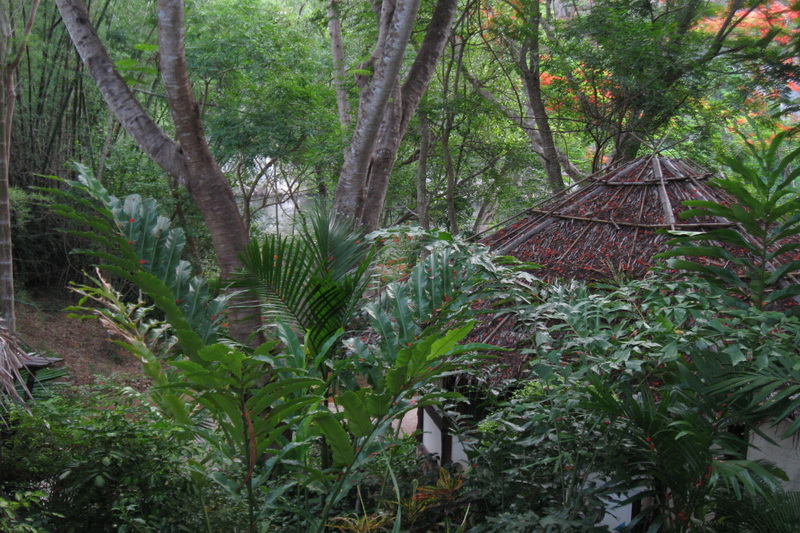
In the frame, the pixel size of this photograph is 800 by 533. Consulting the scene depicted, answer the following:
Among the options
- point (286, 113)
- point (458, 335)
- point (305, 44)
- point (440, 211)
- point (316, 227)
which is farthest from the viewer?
point (440, 211)

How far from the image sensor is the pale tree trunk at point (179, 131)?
13.4 ft

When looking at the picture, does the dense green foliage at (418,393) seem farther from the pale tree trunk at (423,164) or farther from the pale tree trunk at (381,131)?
the pale tree trunk at (423,164)

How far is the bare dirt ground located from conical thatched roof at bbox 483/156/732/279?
20.1ft

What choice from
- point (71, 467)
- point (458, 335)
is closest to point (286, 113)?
point (71, 467)

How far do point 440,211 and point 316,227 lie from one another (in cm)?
851

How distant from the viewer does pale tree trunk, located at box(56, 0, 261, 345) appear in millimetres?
4086

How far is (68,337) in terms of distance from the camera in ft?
29.3

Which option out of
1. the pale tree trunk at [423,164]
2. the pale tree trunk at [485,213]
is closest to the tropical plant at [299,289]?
the pale tree trunk at [423,164]

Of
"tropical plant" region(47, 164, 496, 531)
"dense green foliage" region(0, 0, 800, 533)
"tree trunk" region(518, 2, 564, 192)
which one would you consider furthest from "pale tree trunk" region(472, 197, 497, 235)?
"tropical plant" region(47, 164, 496, 531)

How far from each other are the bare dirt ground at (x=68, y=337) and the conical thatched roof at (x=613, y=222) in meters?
6.13

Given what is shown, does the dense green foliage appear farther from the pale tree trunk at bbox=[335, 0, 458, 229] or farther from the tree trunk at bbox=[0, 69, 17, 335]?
the tree trunk at bbox=[0, 69, 17, 335]

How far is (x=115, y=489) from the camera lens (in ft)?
8.14

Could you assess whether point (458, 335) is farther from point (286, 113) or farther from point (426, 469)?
point (286, 113)

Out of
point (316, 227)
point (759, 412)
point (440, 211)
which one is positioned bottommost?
point (759, 412)
